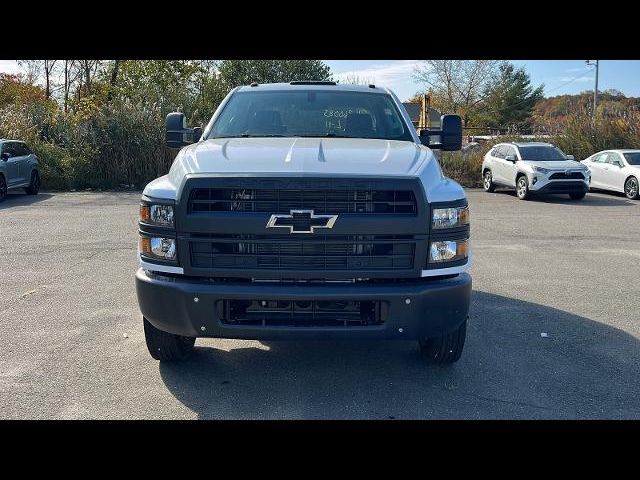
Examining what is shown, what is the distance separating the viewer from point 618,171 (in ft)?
60.3

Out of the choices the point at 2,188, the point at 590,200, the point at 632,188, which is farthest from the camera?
the point at 632,188

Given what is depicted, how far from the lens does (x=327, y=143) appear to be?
4617mm

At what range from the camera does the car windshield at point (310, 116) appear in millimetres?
5164

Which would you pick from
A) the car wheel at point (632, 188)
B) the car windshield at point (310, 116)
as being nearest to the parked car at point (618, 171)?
the car wheel at point (632, 188)

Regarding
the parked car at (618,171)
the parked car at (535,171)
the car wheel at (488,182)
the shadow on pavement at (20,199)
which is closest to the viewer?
the shadow on pavement at (20,199)

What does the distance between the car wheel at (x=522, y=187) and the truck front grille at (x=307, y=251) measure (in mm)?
14716

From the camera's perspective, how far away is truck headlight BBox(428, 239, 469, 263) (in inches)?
149

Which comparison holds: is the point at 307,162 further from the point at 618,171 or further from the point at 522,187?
the point at 618,171

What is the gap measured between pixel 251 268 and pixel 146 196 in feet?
2.83

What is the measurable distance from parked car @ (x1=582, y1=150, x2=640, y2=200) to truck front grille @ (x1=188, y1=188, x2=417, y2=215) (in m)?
16.3

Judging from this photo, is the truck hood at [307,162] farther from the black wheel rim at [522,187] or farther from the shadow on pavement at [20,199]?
the black wheel rim at [522,187]

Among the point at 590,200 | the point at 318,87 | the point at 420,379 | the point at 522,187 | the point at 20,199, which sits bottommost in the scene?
the point at 420,379

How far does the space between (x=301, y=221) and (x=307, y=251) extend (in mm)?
191

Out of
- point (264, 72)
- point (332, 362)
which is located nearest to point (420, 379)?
point (332, 362)
